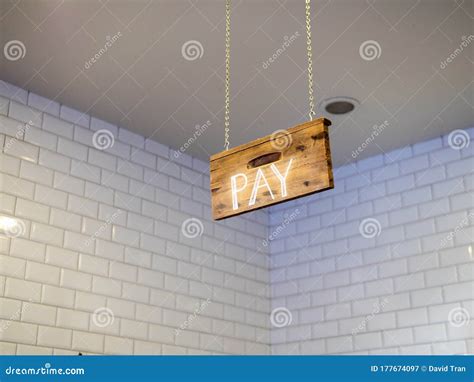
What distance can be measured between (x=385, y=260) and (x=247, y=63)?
63.0 inches

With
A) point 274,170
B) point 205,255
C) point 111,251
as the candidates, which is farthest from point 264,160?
point 205,255

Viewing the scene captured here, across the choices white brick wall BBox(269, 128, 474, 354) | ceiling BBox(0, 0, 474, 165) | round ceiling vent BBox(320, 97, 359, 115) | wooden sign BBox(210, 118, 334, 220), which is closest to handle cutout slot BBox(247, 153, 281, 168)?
wooden sign BBox(210, 118, 334, 220)

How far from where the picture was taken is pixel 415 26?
3443mm

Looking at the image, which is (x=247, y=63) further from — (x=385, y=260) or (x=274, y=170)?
(x=385, y=260)

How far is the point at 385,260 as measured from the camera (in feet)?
14.9

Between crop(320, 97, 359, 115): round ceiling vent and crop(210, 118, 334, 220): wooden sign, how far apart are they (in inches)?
64.0

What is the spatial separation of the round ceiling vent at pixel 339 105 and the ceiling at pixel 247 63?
0.04 metres

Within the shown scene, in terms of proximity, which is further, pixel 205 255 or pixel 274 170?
pixel 205 255

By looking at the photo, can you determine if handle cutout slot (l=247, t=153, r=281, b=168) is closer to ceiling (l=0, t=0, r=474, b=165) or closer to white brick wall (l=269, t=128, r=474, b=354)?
ceiling (l=0, t=0, r=474, b=165)

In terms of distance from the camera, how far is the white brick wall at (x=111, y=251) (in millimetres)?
3746

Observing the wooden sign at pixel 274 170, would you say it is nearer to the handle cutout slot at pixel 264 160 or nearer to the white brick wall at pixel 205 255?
the handle cutout slot at pixel 264 160
